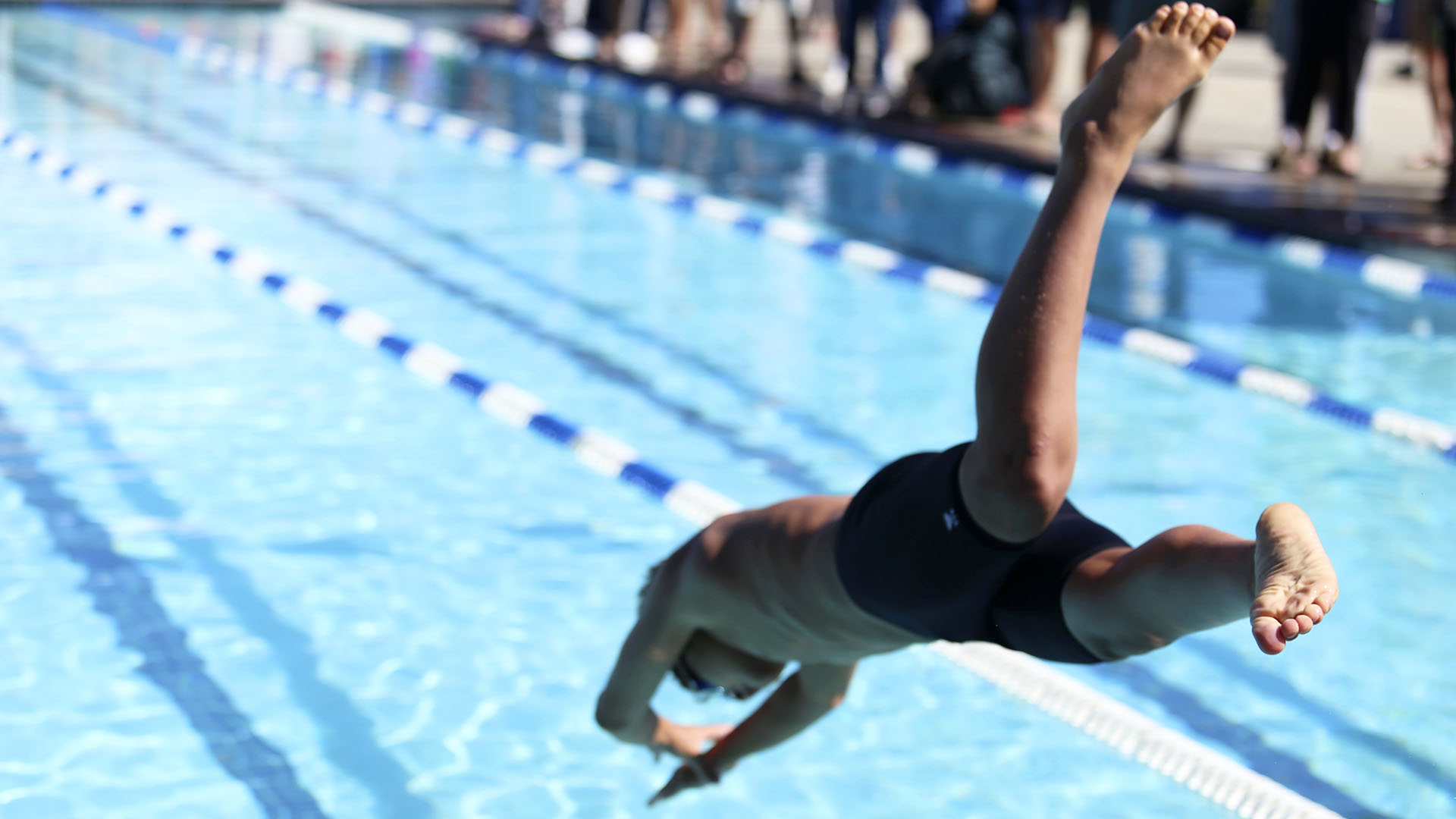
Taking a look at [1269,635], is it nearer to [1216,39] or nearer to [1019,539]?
[1019,539]

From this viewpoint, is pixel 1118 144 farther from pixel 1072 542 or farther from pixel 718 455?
pixel 718 455

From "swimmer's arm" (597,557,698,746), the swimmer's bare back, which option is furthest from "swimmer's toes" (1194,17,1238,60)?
"swimmer's arm" (597,557,698,746)

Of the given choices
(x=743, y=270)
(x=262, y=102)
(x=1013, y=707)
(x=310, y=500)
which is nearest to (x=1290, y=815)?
(x=1013, y=707)

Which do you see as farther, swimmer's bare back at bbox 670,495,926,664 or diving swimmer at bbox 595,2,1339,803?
swimmer's bare back at bbox 670,495,926,664

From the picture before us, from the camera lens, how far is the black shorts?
215 cm

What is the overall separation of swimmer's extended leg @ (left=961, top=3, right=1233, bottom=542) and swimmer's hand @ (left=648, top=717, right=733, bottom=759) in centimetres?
77

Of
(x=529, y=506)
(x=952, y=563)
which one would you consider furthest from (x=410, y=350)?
(x=952, y=563)

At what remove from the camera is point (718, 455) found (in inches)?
180

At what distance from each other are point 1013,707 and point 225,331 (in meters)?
3.17

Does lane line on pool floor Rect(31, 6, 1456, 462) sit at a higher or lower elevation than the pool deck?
lower

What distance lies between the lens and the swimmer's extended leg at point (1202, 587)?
1651 mm

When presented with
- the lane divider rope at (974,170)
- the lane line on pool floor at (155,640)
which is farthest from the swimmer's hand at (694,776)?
the lane divider rope at (974,170)

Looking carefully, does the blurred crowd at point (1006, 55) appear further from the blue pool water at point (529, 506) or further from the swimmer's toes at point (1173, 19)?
the swimmer's toes at point (1173, 19)

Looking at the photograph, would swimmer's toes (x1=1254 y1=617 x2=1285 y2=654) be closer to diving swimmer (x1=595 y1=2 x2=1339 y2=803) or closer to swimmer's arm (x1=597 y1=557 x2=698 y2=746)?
diving swimmer (x1=595 y1=2 x2=1339 y2=803)
